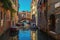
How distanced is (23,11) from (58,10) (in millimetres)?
57921

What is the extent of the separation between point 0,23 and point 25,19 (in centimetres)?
5165

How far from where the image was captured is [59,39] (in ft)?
46.6

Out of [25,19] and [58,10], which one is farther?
[25,19]

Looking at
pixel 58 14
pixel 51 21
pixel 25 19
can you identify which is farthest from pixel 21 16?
pixel 58 14

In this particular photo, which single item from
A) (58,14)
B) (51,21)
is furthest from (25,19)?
(58,14)

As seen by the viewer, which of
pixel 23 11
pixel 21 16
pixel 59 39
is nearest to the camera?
pixel 59 39

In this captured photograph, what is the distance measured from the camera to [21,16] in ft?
225

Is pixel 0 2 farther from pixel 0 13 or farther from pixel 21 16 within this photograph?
pixel 21 16

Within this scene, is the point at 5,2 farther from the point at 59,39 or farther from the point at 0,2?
the point at 59,39

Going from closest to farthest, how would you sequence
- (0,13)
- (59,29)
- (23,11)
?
(59,29), (0,13), (23,11)

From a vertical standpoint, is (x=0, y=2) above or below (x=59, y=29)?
above

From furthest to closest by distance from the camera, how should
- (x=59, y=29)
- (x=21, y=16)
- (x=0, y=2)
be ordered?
1. (x=21, y=16)
2. (x=0, y=2)
3. (x=59, y=29)

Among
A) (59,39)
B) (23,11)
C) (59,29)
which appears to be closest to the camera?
(59,39)

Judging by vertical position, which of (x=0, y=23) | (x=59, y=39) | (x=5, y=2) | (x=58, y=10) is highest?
(x=5, y=2)
